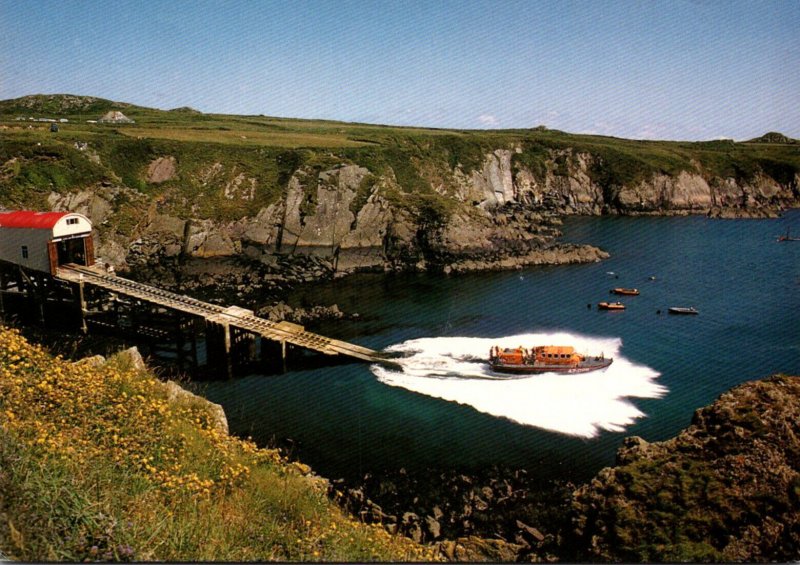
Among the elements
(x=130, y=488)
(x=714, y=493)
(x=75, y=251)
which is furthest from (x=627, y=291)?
(x=130, y=488)

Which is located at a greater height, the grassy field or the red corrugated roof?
the grassy field

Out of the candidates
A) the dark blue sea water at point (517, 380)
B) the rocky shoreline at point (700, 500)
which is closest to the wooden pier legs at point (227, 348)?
the dark blue sea water at point (517, 380)

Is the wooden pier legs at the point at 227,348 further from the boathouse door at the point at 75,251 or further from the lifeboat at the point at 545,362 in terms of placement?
the lifeboat at the point at 545,362

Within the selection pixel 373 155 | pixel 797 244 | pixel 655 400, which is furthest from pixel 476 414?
pixel 797 244

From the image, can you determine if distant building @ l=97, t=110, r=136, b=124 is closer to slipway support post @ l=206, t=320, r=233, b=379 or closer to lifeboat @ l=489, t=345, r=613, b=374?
slipway support post @ l=206, t=320, r=233, b=379

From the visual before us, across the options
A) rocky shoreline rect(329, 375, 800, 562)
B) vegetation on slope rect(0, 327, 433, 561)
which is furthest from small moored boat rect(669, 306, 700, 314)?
→ vegetation on slope rect(0, 327, 433, 561)

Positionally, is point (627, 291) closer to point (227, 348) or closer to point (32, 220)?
point (227, 348)
